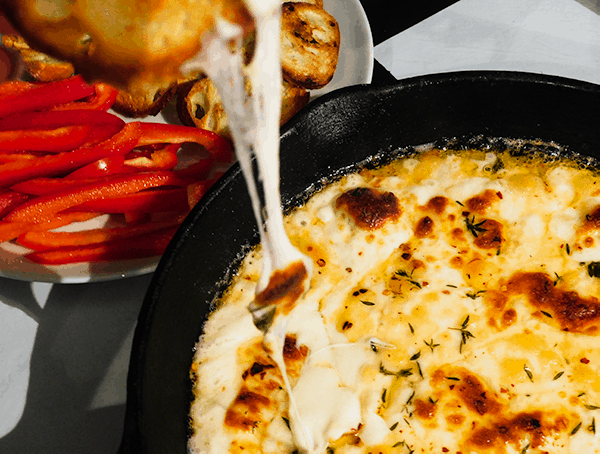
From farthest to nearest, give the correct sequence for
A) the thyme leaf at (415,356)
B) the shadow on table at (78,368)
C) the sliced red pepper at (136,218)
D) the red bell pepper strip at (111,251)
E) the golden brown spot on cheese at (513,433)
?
the sliced red pepper at (136,218), the red bell pepper strip at (111,251), the shadow on table at (78,368), the thyme leaf at (415,356), the golden brown spot on cheese at (513,433)

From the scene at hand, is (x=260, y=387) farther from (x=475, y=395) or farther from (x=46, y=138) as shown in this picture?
(x=46, y=138)

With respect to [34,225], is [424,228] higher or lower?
higher

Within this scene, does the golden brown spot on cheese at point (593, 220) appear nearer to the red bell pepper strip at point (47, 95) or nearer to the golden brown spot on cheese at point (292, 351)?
the golden brown spot on cheese at point (292, 351)

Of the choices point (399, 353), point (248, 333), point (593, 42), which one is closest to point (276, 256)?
point (248, 333)

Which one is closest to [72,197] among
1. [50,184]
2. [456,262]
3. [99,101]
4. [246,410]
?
[50,184]

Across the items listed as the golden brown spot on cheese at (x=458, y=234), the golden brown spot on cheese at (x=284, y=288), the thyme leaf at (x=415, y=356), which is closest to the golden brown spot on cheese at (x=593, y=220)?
the golden brown spot on cheese at (x=458, y=234)

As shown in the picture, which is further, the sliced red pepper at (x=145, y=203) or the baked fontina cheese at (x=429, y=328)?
the sliced red pepper at (x=145, y=203)
